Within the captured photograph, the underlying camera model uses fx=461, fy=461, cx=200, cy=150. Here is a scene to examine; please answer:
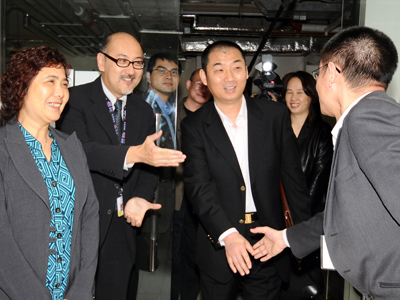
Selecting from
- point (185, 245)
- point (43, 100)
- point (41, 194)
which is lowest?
point (185, 245)

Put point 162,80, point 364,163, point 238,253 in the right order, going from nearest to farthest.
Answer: point 364,163
point 238,253
point 162,80

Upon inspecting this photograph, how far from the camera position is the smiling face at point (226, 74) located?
268cm

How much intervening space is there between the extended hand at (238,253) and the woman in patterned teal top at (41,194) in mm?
688

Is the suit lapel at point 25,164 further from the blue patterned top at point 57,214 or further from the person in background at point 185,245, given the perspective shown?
the person in background at point 185,245

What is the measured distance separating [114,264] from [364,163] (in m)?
1.72

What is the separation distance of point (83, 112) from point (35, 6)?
1.22 metres

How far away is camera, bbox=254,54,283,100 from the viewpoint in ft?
12.3

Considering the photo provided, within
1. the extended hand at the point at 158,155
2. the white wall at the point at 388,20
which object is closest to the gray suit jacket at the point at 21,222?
the extended hand at the point at 158,155

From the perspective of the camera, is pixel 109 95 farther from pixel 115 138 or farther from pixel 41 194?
pixel 41 194

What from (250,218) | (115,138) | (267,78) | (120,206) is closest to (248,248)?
(250,218)

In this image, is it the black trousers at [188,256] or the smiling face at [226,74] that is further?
the black trousers at [188,256]

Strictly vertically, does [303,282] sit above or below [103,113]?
below

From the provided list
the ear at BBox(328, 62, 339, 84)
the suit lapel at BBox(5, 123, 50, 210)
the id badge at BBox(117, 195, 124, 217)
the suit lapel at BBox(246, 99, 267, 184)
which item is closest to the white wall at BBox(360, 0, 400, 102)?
the suit lapel at BBox(246, 99, 267, 184)

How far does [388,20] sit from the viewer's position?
285cm
